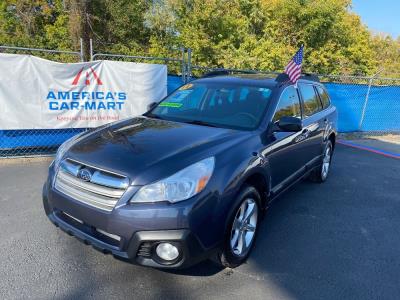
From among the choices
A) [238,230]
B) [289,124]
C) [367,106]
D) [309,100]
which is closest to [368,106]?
[367,106]

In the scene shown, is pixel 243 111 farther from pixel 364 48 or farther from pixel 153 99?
pixel 364 48

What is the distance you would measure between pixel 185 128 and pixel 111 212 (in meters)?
1.28

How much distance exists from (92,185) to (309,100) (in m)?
3.45

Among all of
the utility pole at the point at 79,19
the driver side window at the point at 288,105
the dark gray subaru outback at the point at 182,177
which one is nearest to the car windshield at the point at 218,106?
the dark gray subaru outback at the point at 182,177

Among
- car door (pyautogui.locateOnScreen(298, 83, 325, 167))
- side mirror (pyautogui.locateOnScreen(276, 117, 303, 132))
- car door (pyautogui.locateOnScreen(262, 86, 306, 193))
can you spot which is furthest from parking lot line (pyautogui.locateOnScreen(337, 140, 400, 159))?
side mirror (pyautogui.locateOnScreen(276, 117, 303, 132))

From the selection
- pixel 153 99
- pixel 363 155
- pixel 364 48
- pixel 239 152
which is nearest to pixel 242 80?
pixel 239 152

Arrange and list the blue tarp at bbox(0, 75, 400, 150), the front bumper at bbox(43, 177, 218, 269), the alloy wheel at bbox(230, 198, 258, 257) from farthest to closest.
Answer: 1. the blue tarp at bbox(0, 75, 400, 150)
2. the alloy wheel at bbox(230, 198, 258, 257)
3. the front bumper at bbox(43, 177, 218, 269)

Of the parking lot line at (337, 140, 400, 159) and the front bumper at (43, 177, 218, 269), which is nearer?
the front bumper at (43, 177, 218, 269)

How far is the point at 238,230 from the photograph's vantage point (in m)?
3.05

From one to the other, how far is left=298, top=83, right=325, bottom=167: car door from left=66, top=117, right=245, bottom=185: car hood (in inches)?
64.9

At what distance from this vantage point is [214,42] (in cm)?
1730

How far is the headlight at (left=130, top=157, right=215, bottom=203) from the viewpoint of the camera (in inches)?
95.6

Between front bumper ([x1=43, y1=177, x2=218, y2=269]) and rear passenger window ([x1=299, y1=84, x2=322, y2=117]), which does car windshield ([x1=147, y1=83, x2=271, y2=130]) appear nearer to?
rear passenger window ([x1=299, y1=84, x2=322, y2=117])

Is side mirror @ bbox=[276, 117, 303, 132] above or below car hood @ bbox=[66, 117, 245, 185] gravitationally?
above
